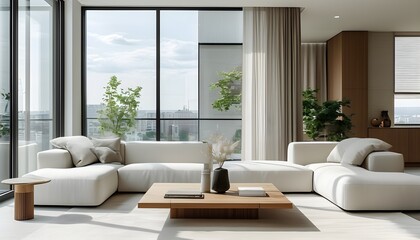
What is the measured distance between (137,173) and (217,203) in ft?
6.11

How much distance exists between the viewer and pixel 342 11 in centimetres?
711

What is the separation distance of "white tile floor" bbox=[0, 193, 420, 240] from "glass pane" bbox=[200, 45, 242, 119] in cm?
307

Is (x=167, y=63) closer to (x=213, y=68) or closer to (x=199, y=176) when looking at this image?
(x=213, y=68)

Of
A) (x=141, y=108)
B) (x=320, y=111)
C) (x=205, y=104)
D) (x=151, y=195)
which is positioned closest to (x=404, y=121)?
(x=320, y=111)

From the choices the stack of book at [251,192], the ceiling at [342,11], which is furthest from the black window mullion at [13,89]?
the stack of book at [251,192]

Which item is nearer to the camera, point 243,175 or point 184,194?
point 184,194

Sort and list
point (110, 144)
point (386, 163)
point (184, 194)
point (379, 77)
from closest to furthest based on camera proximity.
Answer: point (184, 194) → point (386, 163) → point (110, 144) → point (379, 77)

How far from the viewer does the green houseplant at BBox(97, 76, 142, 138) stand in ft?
23.4

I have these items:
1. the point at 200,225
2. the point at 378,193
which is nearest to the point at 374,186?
the point at 378,193

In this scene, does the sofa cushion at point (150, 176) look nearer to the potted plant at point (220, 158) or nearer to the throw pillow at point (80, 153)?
the throw pillow at point (80, 153)

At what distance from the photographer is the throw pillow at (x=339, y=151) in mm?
5359

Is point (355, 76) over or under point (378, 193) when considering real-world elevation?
over

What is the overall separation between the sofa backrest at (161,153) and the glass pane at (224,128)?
1.30m

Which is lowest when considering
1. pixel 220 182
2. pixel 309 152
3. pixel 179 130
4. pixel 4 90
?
pixel 220 182
